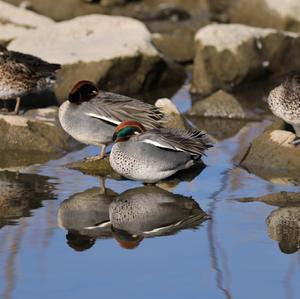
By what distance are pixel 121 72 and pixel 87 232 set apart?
519 cm

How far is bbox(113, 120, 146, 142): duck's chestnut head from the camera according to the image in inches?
327

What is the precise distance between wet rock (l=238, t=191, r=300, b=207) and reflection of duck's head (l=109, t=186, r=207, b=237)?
0.49 m

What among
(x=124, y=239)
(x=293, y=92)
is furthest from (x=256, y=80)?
(x=124, y=239)

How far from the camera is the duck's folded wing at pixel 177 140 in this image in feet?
27.0

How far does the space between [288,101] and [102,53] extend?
3.44m

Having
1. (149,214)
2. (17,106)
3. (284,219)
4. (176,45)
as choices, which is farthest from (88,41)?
(284,219)

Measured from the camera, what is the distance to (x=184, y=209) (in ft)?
25.3

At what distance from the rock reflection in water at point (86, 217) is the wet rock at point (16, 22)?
4912 millimetres

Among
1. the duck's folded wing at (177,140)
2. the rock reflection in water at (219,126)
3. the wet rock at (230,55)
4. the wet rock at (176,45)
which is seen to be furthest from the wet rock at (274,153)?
the wet rock at (176,45)

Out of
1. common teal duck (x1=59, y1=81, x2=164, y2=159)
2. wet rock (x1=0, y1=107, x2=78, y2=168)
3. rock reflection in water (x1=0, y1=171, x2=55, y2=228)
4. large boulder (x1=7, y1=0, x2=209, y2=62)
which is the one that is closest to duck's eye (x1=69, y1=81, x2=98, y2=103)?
common teal duck (x1=59, y1=81, x2=164, y2=159)

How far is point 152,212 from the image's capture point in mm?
7594

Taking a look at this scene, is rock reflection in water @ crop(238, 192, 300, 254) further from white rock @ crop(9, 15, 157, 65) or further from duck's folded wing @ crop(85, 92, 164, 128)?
white rock @ crop(9, 15, 157, 65)

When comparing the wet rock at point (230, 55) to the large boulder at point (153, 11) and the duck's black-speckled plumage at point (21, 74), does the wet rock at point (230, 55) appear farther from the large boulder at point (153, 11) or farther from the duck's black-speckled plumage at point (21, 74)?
the duck's black-speckled plumage at point (21, 74)

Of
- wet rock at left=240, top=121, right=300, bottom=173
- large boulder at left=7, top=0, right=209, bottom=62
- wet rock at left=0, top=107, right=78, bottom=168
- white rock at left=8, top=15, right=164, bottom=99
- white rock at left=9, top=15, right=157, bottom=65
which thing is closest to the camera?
wet rock at left=240, top=121, right=300, bottom=173
